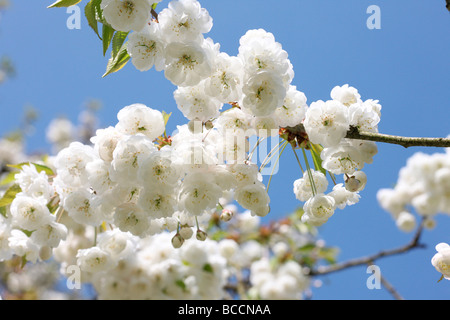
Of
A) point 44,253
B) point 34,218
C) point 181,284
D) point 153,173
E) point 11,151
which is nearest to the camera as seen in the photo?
point 153,173

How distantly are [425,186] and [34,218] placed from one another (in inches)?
191

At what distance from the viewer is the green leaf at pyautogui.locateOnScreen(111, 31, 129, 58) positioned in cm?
144

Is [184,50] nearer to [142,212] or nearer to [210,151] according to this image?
[210,151]

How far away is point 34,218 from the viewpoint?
169cm

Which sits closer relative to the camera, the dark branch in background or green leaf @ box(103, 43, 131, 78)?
the dark branch in background

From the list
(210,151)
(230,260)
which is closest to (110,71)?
(210,151)

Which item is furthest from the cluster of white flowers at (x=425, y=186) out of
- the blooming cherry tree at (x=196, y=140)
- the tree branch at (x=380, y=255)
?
the blooming cherry tree at (x=196, y=140)

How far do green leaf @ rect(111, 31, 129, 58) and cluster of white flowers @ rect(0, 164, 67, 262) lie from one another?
666 mm

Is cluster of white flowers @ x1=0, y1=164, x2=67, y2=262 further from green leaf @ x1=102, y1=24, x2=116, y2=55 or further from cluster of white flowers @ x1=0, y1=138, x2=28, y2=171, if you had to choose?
cluster of white flowers @ x1=0, y1=138, x2=28, y2=171

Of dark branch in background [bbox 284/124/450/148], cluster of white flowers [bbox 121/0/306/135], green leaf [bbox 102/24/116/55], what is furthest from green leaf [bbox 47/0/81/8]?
dark branch in background [bbox 284/124/450/148]

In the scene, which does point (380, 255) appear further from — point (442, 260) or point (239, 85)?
point (239, 85)

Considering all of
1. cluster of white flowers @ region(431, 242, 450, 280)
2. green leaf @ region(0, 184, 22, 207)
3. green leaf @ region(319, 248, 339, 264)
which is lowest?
cluster of white flowers @ region(431, 242, 450, 280)

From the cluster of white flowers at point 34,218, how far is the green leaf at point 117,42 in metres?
0.67

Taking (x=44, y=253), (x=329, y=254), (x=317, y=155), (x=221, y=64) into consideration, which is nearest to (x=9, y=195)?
(x=44, y=253)
